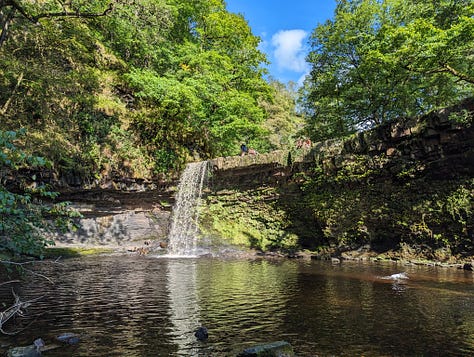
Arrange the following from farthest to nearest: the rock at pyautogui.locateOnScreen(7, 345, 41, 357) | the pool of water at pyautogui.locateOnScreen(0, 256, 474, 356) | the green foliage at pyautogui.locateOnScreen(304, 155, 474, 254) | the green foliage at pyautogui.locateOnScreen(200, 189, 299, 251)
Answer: the green foliage at pyautogui.locateOnScreen(200, 189, 299, 251) → the green foliage at pyautogui.locateOnScreen(304, 155, 474, 254) → the pool of water at pyautogui.locateOnScreen(0, 256, 474, 356) → the rock at pyautogui.locateOnScreen(7, 345, 41, 357)

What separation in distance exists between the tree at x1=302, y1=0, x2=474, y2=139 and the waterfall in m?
9.21

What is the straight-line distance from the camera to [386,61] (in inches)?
583

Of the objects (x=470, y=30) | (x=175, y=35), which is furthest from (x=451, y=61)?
(x=175, y=35)

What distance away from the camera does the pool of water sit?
4.96 meters

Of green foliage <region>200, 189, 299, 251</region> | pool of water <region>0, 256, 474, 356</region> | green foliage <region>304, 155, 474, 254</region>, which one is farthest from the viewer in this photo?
green foliage <region>200, 189, 299, 251</region>

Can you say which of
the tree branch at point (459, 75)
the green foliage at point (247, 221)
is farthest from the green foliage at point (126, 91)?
the tree branch at point (459, 75)

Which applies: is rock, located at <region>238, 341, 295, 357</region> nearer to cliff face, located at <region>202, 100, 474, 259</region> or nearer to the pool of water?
the pool of water

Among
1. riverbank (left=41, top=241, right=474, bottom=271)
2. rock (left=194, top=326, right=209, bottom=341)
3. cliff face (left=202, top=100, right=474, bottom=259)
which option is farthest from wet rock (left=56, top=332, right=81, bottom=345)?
cliff face (left=202, top=100, right=474, bottom=259)

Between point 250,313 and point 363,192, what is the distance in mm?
11701

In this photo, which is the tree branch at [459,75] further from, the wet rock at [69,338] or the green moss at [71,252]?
the green moss at [71,252]

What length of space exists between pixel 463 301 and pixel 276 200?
41.3 ft

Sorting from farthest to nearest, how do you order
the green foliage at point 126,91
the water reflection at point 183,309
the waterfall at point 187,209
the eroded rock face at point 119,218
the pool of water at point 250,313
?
the waterfall at point 187,209
the eroded rock face at point 119,218
the green foliage at point 126,91
the water reflection at point 183,309
the pool of water at point 250,313

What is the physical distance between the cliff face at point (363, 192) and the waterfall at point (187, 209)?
899mm

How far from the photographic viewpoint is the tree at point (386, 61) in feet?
44.6
